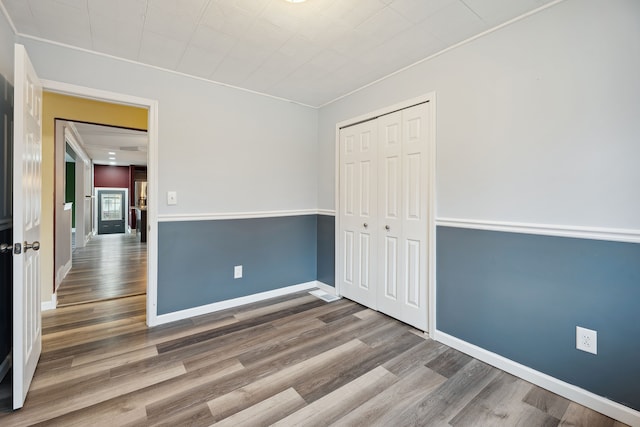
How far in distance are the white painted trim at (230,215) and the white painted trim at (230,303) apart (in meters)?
0.89

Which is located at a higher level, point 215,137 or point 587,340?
point 215,137

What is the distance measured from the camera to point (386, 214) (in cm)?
280

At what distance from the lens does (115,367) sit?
1.96 m

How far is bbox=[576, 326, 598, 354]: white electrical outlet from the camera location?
1597mm

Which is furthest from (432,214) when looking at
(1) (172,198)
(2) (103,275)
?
(2) (103,275)

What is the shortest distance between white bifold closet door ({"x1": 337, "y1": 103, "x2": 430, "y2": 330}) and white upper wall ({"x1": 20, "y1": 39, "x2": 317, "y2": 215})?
0.63 metres

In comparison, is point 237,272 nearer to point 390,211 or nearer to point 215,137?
point 215,137

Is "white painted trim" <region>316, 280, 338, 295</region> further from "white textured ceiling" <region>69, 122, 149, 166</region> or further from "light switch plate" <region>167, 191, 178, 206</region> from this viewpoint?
"white textured ceiling" <region>69, 122, 149, 166</region>

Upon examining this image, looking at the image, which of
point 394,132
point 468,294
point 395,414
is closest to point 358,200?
point 394,132

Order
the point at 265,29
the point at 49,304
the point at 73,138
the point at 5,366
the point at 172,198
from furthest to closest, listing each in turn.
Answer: the point at 73,138 < the point at 49,304 < the point at 172,198 < the point at 265,29 < the point at 5,366

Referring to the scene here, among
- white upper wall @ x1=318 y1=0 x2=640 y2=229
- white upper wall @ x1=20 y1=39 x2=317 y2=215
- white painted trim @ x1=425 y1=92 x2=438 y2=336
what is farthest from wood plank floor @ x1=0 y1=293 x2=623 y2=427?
white upper wall @ x1=20 y1=39 x2=317 y2=215

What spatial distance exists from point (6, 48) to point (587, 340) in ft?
13.2

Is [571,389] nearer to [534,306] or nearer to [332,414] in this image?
[534,306]

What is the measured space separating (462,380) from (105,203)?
1184 centimetres
